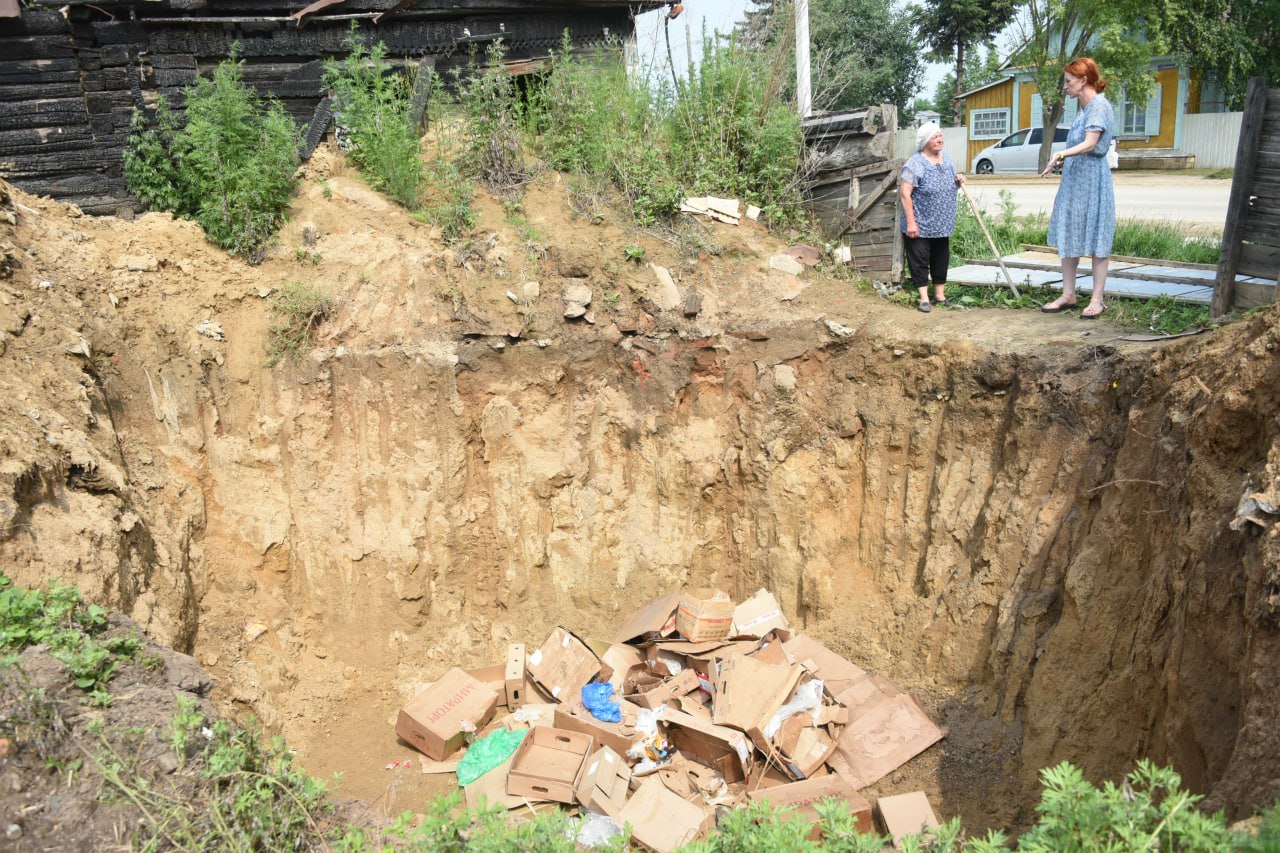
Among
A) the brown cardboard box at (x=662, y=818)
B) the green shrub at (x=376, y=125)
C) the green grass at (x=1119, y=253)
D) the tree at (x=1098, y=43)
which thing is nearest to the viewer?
the brown cardboard box at (x=662, y=818)

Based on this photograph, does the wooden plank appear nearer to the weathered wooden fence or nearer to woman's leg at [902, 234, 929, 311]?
the weathered wooden fence

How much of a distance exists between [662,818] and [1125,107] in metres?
27.7

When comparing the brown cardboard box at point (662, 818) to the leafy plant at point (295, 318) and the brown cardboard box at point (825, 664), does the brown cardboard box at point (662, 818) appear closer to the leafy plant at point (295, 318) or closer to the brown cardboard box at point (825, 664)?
the brown cardboard box at point (825, 664)

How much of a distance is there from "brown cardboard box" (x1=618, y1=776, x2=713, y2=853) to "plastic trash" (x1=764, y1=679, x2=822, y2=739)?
0.77 m

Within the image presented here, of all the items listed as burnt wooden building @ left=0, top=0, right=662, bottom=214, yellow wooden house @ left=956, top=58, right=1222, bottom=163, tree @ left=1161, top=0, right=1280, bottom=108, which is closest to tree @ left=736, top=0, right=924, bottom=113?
yellow wooden house @ left=956, top=58, right=1222, bottom=163

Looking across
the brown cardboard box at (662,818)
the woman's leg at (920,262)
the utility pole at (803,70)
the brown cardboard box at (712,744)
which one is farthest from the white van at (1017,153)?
the brown cardboard box at (662,818)

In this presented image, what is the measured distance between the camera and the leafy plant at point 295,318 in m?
6.97

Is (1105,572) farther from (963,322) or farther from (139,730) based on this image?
(139,730)

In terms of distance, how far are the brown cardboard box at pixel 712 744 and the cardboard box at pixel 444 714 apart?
135 centimetres

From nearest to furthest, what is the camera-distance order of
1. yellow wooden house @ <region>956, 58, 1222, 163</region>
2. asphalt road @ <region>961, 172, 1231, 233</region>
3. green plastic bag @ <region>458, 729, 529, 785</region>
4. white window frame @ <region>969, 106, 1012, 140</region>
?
1. green plastic bag @ <region>458, 729, 529, 785</region>
2. asphalt road @ <region>961, 172, 1231, 233</region>
3. yellow wooden house @ <region>956, 58, 1222, 163</region>
4. white window frame @ <region>969, 106, 1012, 140</region>

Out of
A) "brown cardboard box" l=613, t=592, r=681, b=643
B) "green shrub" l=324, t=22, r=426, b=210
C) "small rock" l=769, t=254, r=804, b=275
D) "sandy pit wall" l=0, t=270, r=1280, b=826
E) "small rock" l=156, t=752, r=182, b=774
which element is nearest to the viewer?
"small rock" l=156, t=752, r=182, b=774

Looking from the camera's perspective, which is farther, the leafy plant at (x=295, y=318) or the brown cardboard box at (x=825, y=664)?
the leafy plant at (x=295, y=318)

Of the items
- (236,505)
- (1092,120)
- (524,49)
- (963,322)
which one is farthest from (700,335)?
(524,49)

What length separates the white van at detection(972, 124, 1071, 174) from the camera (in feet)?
75.8
